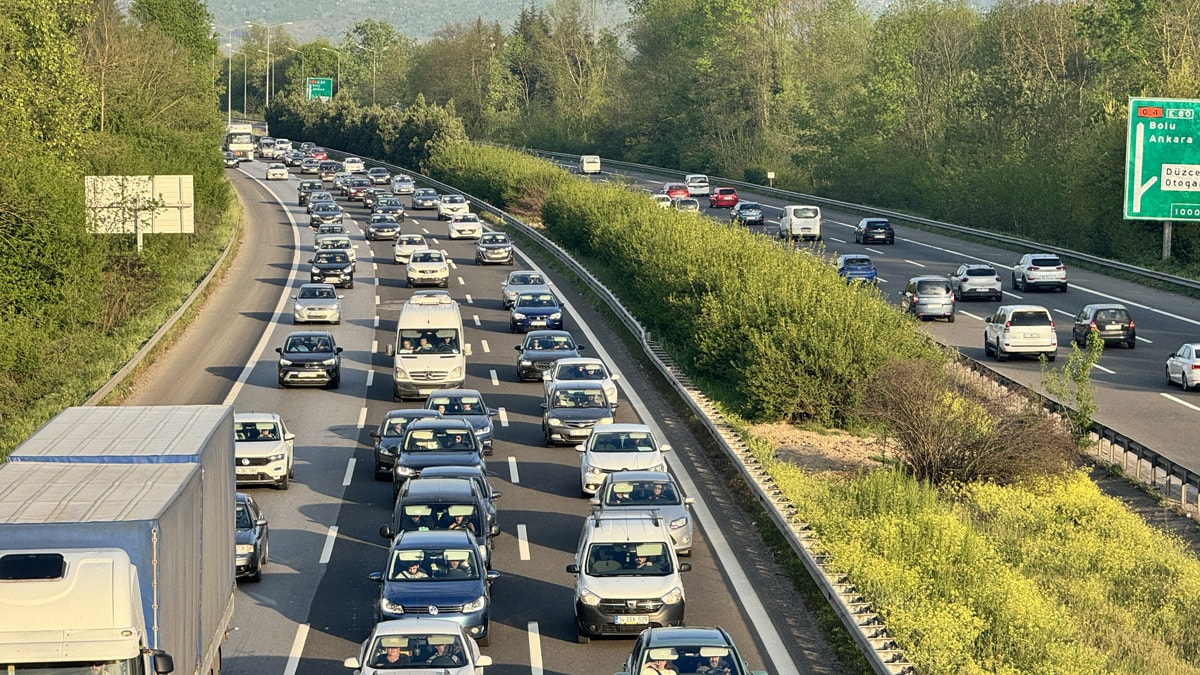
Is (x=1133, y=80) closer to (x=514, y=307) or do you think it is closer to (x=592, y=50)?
(x=514, y=307)

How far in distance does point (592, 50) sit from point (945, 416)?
135357 millimetres

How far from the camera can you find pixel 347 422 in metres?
37.0

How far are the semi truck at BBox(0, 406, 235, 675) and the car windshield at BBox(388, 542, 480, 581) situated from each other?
3816 millimetres

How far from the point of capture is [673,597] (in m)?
20.9

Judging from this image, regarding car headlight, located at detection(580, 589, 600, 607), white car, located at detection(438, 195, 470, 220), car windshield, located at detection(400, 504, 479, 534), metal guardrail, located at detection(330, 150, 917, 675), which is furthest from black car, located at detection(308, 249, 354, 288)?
car headlight, located at detection(580, 589, 600, 607)

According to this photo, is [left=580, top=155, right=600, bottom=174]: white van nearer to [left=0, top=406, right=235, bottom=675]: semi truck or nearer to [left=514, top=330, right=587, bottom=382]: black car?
[left=514, top=330, right=587, bottom=382]: black car

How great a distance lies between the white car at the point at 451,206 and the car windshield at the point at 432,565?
6243 cm

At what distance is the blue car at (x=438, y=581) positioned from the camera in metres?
20.5

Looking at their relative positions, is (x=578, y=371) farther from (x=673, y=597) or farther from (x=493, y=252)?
(x=493, y=252)

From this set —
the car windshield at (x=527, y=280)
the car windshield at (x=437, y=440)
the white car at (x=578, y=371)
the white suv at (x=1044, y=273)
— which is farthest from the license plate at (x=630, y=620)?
the white suv at (x=1044, y=273)

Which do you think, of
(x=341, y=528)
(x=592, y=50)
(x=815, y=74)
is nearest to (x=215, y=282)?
(x=341, y=528)

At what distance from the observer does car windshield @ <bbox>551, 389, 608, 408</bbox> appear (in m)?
34.7

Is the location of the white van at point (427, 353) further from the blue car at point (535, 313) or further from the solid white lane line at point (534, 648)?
the solid white lane line at point (534, 648)

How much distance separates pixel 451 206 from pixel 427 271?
26.9 metres
